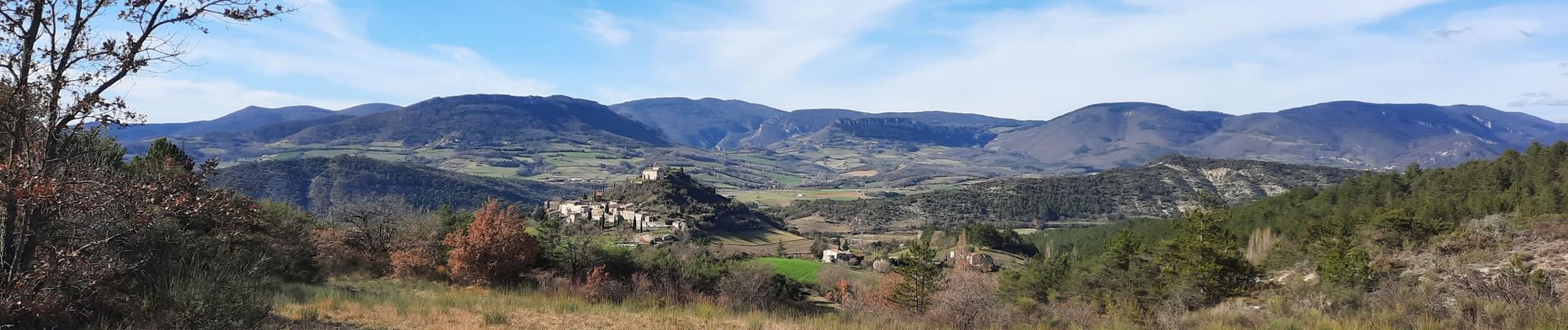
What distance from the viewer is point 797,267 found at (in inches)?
2277

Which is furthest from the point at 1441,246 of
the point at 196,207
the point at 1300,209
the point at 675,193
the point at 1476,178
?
the point at 675,193

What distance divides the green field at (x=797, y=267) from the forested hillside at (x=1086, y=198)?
4831cm

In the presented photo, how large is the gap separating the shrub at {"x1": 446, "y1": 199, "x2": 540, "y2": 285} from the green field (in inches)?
1095

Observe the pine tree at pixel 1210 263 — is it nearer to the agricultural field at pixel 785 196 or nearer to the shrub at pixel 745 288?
the shrub at pixel 745 288

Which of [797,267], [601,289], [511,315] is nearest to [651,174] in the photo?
[797,267]

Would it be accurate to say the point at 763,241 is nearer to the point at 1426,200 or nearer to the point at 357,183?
the point at 1426,200

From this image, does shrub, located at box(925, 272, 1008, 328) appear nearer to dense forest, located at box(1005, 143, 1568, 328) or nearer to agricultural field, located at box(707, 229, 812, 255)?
dense forest, located at box(1005, 143, 1568, 328)

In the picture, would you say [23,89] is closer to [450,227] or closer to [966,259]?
[450,227]

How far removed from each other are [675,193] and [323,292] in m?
91.8

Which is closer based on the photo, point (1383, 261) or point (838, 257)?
point (1383, 261)

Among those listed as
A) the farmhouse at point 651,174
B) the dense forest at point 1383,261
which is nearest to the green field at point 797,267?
the dense forest at point 1383,261

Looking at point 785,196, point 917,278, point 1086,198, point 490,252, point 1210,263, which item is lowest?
point 785,196

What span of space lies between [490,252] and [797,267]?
124 feet

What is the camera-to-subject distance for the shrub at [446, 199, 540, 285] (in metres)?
21.9
